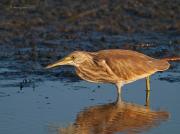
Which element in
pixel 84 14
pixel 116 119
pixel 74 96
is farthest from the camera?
pixel 84 14

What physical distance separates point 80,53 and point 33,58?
6.15 feet

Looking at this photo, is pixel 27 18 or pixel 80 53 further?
pixel 27 18

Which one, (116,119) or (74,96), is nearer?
(116,119)

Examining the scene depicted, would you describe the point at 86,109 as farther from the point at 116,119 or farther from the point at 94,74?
the point at 94,74

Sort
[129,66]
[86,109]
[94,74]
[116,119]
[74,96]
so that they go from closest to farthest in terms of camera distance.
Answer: [116,119], [86,109], [74,96], [94,74], [129,66]

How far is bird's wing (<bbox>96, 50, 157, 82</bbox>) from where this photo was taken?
9.91m

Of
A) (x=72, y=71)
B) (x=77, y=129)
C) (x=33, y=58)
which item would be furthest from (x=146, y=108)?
(x=33, y=58)

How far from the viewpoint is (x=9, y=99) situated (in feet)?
31.2

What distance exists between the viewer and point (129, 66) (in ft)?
32.9

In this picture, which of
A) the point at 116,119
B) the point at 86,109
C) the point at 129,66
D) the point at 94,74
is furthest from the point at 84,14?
the point at 116,119

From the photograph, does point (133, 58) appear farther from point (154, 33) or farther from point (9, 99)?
point (154, 33)

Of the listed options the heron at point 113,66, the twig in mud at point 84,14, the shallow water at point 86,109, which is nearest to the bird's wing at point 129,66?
the heron at point 113,66

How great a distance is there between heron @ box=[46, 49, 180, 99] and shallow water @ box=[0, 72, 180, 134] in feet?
0.61

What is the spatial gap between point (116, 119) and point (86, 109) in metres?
0.44
